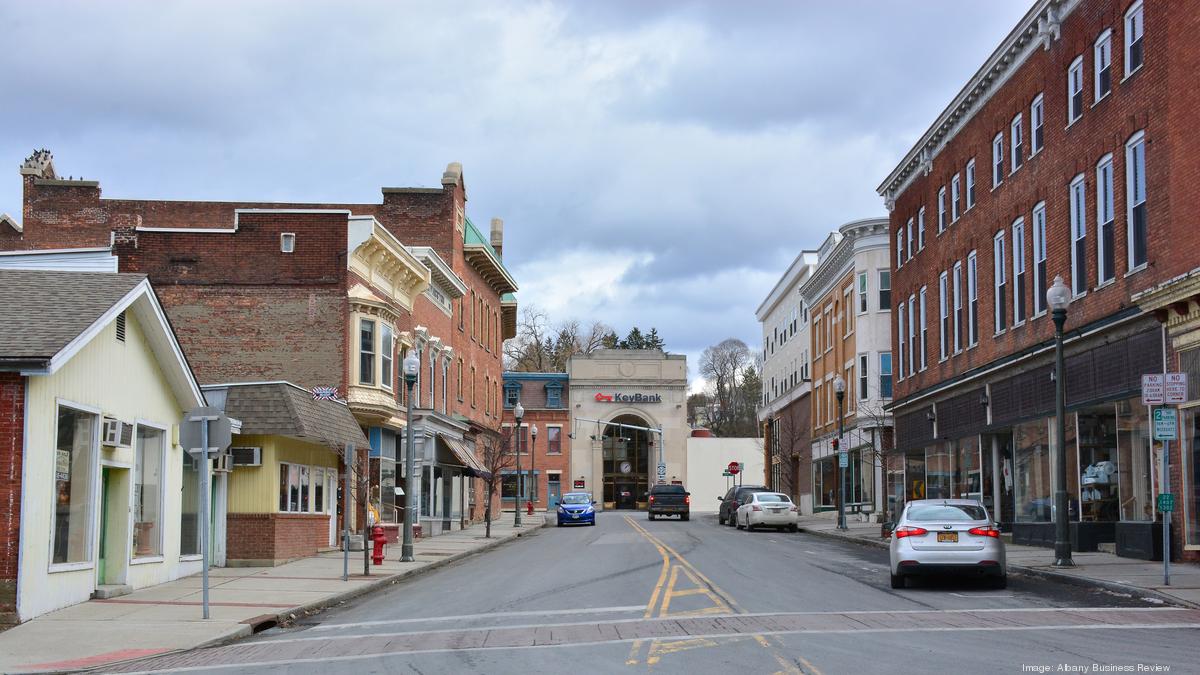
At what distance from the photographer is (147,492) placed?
21062mm

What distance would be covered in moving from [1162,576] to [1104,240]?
904 centimetres

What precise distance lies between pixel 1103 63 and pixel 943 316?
13880 millimetres

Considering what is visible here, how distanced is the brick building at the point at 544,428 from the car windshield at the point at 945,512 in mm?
69356

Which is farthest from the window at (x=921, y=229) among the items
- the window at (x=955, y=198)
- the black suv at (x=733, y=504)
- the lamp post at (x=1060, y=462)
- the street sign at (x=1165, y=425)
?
the street sign at (x=1165, y=425)

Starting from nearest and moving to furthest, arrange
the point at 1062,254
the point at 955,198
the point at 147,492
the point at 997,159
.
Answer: the point at 147,492, the point at 1062,254, the point at 997,159, the point at 955,198

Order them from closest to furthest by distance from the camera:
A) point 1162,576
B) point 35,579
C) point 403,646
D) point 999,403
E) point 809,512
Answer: point 403,646
point 35,579
point 1162,576
point 999,403
point 809,512

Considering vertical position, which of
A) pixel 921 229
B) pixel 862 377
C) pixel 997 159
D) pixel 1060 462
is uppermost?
pixel 997 159

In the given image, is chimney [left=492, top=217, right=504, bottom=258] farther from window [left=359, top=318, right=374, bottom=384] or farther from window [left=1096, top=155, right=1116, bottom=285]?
window [left=1096, top=155, right=1116, bottom=285]

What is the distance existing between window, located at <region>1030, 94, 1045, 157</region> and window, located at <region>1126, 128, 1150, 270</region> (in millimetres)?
5130

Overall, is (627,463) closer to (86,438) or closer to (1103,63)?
(1103,63)

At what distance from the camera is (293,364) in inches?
1335

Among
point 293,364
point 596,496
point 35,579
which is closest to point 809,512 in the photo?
point 596,496

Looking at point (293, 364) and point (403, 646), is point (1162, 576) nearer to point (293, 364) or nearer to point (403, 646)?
point (403, 646)

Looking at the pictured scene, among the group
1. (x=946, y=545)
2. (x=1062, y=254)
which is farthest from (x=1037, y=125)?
(x=946, y=545)
